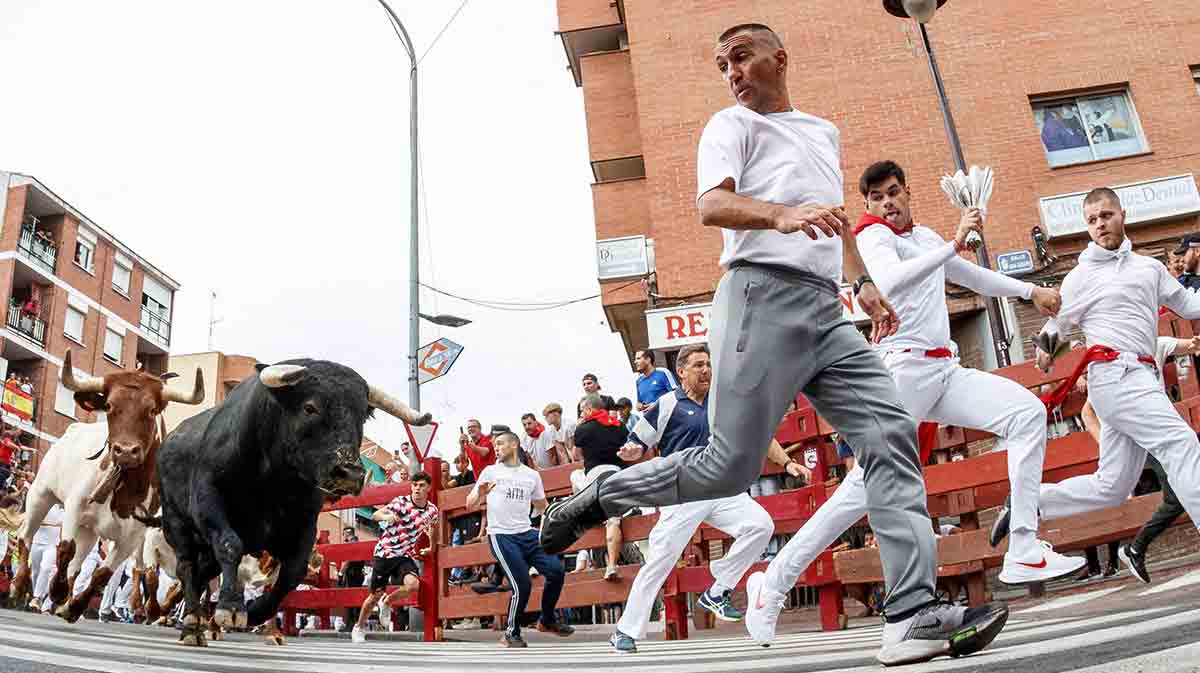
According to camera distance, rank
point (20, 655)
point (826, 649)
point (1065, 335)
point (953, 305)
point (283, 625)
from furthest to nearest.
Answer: point (953, 305)
point (283, 625)
point (1065, 335)
point (826, 649)
point (20, 655)

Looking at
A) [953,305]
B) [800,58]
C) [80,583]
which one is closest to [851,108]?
[800,58]

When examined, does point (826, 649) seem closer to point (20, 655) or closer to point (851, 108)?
point (20, 655)

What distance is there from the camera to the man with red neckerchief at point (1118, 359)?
5664 millimetres

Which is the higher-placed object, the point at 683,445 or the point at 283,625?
the point at 683,445

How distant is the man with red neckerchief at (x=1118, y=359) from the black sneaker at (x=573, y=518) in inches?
132

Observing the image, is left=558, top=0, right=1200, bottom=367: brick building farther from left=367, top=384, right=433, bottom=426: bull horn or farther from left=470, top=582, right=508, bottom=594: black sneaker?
left=367, top=384, right=433, bottom=426: bull horn

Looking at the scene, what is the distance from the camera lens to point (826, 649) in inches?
197

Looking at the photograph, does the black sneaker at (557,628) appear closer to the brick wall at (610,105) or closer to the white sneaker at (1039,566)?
the white sneaker at (1039,566)

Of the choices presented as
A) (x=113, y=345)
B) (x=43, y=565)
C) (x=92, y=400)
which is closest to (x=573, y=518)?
(x=92, y=400)

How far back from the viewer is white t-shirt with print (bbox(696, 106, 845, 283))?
12.1ft

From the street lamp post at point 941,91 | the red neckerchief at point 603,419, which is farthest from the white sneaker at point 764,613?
the street lamp post at point 941,91

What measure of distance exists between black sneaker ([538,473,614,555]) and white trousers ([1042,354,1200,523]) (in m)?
3.49

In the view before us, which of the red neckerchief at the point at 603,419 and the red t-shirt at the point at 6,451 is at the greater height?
the red t-shirt at the point at 6,451

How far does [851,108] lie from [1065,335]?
16309 millimetres
